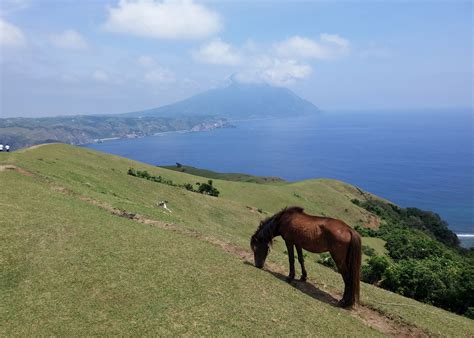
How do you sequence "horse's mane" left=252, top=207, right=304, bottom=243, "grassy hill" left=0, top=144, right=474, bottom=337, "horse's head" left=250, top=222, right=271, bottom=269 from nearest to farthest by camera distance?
"grassy hill" left=0, top=144, right=474, bottom=337 < "horse's mane" left=252, top=207, right=304, bottom=243 < "horse's head" left=250, top=222, right=271, bottom=269

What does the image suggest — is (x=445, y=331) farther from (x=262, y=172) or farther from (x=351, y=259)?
(x=262, y=172)

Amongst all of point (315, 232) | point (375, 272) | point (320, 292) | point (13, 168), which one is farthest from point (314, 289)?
point (13, 168)

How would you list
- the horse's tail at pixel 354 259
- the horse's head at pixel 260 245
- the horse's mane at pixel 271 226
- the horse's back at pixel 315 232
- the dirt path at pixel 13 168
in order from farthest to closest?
1. the dirt path at pixel 13 168
2. the horse's head at pixel 260 245
3. the horse's mane at pixel 271 226
4. the horse's back at pixel 315 232
5. the horse's tail at pixel 354 259

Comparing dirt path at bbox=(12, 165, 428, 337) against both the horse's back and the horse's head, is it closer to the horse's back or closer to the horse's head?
the horse's head

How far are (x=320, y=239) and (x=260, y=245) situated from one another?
2767 mm

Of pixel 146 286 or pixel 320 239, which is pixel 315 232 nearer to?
pixel 320 239

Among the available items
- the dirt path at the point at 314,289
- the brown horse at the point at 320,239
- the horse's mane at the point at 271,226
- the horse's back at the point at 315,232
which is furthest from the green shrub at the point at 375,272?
the horse's back at the point at 315,232

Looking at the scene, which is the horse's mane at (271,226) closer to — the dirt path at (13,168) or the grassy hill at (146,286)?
the grassy hill at (146,286)

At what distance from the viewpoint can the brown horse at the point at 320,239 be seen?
12.7 m

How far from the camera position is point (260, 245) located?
49.3 ft

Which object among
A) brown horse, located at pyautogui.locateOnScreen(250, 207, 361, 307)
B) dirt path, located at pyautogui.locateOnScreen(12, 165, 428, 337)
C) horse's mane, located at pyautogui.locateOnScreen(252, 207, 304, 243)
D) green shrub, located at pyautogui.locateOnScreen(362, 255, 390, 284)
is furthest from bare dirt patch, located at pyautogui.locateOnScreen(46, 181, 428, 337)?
green shrub, located at pyautogui.locateOnScreen(362, 255, 390, 284)

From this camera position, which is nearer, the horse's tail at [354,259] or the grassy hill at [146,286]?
the grassy hill at [146,286]

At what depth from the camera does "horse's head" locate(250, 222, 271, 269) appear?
48.9 feet

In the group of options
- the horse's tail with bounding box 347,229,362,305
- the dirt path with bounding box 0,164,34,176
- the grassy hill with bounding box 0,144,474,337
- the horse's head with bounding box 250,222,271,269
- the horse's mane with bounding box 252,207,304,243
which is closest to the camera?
Result: the grassy hill with bounding box 0,144,474,337
